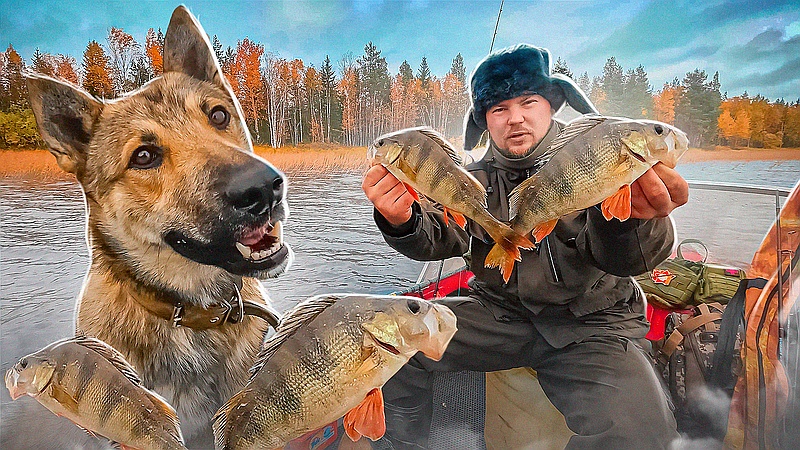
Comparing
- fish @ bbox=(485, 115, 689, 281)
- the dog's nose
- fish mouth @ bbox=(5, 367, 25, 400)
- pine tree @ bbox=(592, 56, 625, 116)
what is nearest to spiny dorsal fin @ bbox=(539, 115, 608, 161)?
fish @ bbox=(485, 115, 689, 281)

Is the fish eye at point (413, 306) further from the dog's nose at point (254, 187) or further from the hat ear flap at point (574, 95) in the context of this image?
the hat ear flap at point (574, 95)

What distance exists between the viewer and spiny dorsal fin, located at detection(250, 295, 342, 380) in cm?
153

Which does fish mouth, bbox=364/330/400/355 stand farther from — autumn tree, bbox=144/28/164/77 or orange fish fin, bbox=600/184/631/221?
autumn tree, bbox=144/28/164/77

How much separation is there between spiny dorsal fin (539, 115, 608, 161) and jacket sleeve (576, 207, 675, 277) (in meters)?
0.19

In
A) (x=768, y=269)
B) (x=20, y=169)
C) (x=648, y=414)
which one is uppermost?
(x=20, y=169)

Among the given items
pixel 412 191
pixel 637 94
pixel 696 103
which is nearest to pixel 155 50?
pixel 412 191

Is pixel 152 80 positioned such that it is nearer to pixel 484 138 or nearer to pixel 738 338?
pixel 484 138

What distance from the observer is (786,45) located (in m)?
1.58

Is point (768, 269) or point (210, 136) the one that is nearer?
point (210, 136)

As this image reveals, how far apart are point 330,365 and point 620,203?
0.86m

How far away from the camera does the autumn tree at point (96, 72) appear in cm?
158

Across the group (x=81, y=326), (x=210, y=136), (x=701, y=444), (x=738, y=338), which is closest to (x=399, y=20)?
(x=210, y=136)

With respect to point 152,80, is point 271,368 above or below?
below

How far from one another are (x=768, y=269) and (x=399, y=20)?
1417 millimetres
